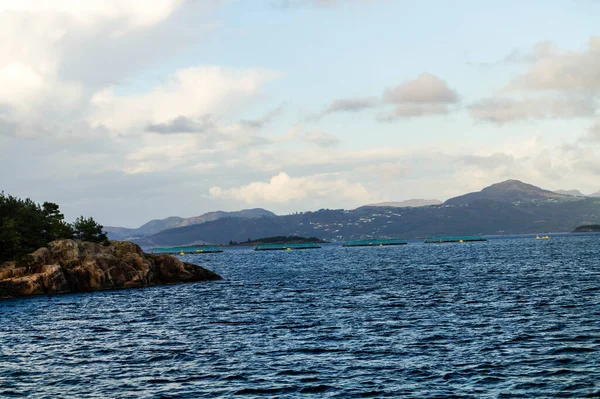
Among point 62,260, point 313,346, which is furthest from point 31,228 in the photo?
point 313,346

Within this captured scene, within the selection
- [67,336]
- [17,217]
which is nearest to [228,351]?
[67,336]

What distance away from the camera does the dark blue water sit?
32.1 m

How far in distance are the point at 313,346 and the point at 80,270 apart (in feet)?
211

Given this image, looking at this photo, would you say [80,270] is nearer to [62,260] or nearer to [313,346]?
[62,260]

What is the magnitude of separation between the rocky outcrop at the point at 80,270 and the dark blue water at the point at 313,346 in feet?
34.0

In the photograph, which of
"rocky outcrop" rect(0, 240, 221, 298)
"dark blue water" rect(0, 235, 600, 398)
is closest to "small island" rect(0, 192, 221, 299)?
"rocky outcrop" rect(0, 240, 221, 298)

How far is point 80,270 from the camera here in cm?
9594

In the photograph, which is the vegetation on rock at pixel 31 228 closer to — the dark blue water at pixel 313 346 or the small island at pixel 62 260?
the small island at pixel 62 260

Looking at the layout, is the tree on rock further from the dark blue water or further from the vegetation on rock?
the dark blue water

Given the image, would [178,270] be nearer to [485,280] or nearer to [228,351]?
[485,280]

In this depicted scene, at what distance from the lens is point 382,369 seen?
1395 inches

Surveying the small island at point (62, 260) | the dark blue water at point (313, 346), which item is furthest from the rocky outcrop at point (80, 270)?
the dark blue water at point (313, 346)

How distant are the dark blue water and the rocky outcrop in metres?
10.4

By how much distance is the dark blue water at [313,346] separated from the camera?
3212 cm
